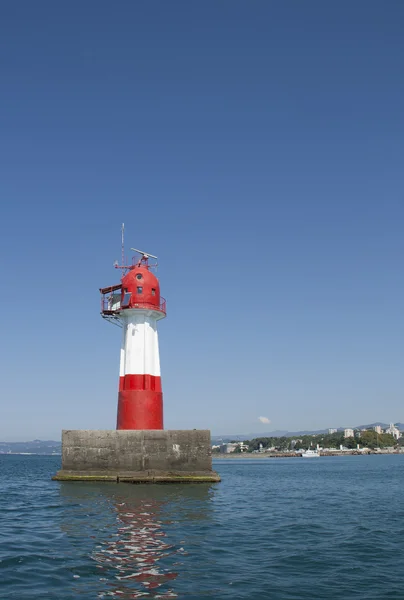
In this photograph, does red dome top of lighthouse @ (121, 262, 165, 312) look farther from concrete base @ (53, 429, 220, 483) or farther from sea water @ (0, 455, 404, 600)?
sea water @ (0, 455, 404, 600)

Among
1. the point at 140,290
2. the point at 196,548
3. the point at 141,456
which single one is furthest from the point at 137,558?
the point at 140,290

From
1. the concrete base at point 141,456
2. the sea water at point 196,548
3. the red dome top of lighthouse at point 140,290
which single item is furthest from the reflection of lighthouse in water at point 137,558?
the red dome top of lighthouse at point 140,290

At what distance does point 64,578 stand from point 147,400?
2075 cm

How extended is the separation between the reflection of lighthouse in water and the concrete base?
11.4m

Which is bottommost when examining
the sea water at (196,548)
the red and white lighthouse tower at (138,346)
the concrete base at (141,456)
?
the sea water at (196,548)

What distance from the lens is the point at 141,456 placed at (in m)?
29.3

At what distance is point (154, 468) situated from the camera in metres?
29.2

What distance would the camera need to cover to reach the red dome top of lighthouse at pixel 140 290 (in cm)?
3259

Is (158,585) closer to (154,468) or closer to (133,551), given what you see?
(133,551)

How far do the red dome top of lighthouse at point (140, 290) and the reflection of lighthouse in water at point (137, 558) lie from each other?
1631cm

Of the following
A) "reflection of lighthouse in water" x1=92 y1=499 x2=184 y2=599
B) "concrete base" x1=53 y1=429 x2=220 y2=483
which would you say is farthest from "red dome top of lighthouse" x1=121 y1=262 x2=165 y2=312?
"reflection of lighthouse in water" x1=92 y1=499 x2=184 y2=599

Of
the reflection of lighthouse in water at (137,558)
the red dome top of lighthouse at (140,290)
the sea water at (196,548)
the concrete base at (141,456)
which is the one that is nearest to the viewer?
the reflection of lighthouse in water at (137,558)

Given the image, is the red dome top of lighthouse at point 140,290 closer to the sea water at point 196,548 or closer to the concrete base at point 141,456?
the concrete base at point 141,456

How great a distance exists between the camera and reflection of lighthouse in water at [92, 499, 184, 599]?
980 centimetres
